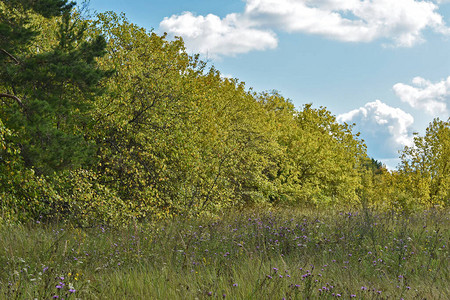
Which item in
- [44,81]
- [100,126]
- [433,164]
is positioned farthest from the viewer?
[433,164]

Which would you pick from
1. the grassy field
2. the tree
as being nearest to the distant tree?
Result: the grassy field

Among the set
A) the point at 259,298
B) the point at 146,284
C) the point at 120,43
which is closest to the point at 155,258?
the point at 146,284

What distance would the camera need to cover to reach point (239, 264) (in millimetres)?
6332

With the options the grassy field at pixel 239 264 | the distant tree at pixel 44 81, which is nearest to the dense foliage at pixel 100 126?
the distant tree at pixel 44 81

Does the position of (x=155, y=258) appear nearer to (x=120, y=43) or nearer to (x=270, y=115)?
(x=120, y=43)

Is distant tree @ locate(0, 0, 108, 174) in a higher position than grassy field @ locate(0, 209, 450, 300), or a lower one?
higher

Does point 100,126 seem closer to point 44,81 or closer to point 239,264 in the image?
point 44,81

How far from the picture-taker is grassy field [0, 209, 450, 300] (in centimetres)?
459

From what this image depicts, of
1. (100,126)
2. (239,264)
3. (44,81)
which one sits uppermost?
(44,81)

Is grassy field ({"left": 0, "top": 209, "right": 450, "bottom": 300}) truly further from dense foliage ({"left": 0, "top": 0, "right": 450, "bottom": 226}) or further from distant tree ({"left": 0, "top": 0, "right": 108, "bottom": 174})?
distant tree ({"left": 0, "top": 0, "right": 108, "bottom": 174})

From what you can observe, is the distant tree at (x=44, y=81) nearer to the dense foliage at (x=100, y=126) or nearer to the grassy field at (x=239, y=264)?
the dense foliage at (x=100, y=126)

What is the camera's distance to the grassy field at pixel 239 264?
459 centimetres

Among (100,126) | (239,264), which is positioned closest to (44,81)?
(100,126)

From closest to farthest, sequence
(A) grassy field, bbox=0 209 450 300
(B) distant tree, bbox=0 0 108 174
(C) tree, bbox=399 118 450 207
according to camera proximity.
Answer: (A) grassy field, bbox=0 209 450 300 → (B) distant tree, bbox=0 0 108 174 → (C) tree, bbox=399 118 450 207
